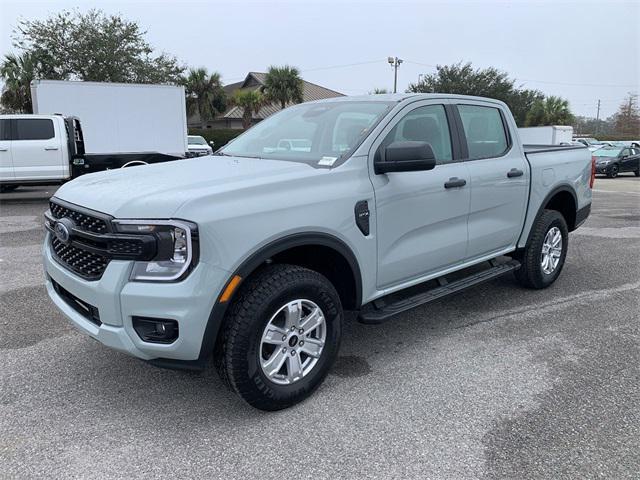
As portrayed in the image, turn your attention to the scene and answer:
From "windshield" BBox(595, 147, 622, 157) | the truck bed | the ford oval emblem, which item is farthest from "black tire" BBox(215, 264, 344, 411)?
"windshield" BBox(595, 147, 622, 157)

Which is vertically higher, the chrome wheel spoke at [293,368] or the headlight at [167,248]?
the headlight at [167,248]

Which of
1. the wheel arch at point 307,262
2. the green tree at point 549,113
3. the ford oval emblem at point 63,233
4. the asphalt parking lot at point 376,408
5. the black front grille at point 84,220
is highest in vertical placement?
the green tree at point 549,113

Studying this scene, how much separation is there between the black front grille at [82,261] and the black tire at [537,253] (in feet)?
12.6

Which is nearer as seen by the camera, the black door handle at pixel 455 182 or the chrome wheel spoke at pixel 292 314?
the chrome wheel spoke at pixel 292 314

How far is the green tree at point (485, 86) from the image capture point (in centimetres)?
4703

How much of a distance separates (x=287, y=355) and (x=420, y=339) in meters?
1.47

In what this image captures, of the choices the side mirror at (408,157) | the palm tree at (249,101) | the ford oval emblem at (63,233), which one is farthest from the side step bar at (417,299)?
the palm tree at (249,101)

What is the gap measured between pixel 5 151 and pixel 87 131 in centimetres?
303

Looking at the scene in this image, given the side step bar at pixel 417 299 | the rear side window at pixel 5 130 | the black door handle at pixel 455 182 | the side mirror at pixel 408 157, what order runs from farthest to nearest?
1. the rear side window at pixel 5 130
2. the black door handle at pixel 455 182
3. the side step bar at pixel 417 299
4. the side mirror at pixel 408 157

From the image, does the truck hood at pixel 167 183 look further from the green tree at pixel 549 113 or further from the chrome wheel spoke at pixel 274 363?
the green tree at pixel 549 113

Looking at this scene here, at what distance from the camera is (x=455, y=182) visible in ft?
12.7

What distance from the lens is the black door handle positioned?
3.81 m

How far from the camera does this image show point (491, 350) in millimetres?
3850

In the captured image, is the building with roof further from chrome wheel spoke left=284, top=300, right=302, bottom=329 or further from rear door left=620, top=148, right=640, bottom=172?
chrome wheel spoke left=284, top=300, right=302, bottom=329
